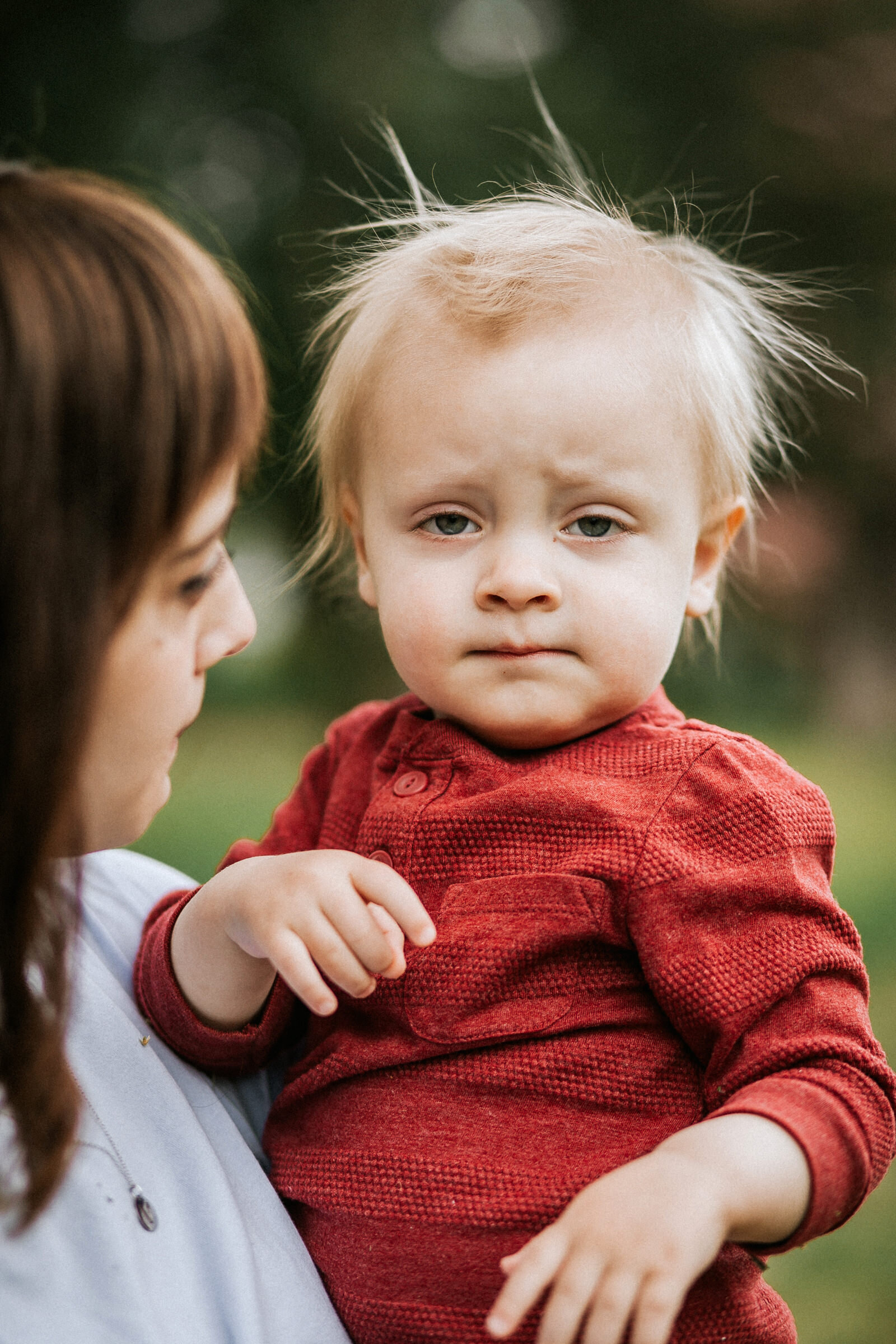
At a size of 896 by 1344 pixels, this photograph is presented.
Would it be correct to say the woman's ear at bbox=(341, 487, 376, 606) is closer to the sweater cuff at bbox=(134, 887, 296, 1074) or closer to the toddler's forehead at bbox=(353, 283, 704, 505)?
the toddler's forehead at bbox=(353, 283, 704, 505)

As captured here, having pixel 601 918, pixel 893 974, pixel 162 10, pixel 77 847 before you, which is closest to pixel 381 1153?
pixel 601 918

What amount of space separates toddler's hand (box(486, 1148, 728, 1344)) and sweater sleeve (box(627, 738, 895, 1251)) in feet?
0.38

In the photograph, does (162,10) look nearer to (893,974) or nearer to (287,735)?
(287,735)

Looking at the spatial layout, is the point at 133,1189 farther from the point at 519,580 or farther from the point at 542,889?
the point at 519,580

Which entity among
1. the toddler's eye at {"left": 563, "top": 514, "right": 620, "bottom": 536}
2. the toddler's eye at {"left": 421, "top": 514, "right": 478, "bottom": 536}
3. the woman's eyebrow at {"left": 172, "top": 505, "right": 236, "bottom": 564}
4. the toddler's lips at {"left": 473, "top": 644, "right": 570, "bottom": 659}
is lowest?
the toddler's lips at {"left": 473, "top": 644, "right": 570, "bottom": 659}

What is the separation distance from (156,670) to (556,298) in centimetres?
64

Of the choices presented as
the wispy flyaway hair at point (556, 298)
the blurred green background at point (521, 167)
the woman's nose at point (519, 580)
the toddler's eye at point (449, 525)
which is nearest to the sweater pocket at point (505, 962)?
the woman's nose at point (519, 580)

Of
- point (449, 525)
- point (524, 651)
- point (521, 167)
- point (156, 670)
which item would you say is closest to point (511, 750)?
point (524, 651)

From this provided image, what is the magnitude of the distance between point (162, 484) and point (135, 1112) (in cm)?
64

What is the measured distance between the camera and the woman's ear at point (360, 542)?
1.62 meters

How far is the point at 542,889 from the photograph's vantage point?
4.16ft

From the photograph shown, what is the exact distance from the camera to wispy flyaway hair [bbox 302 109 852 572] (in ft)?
4.63

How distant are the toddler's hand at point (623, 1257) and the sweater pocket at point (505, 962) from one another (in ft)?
0.85

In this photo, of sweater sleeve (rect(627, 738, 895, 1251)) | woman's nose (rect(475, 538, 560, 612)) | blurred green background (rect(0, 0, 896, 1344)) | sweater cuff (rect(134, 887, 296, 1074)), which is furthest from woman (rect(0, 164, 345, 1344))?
blurred green background (rect(0, 0, 896, 1344))
